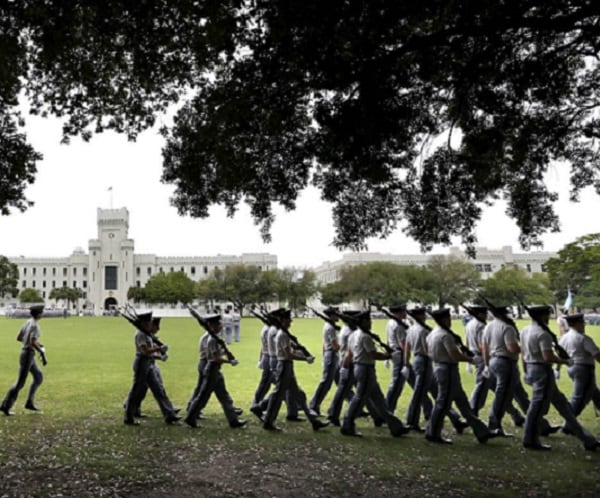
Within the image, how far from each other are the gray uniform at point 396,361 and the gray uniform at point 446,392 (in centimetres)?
150

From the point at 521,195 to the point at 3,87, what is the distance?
757cm

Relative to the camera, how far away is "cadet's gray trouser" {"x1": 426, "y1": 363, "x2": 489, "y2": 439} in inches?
299

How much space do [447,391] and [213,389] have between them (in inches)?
135

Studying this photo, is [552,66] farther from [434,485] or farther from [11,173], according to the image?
[11,173]

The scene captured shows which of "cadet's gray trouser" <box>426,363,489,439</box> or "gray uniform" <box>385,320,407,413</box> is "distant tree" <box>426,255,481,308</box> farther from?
"cadet's gray trouser" <box>426,363,489,439</box>

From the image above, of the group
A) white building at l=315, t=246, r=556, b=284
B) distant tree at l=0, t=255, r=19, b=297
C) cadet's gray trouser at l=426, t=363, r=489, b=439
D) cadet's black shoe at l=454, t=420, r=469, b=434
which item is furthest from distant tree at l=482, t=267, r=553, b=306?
distant tree at l=0, t=255, r=19, b=297

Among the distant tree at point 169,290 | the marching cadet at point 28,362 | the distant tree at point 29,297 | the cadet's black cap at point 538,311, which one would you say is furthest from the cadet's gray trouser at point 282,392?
the distant tree at point 29,297

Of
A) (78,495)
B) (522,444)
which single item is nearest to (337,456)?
(522,444)

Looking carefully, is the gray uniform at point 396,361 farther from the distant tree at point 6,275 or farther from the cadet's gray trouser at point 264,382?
the distant tree at point 6,275

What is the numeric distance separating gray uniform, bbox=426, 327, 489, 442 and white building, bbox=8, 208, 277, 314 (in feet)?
343

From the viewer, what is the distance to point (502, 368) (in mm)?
7965

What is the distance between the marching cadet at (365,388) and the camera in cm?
799

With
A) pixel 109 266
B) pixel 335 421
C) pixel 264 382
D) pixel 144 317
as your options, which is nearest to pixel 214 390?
pixel 264 382

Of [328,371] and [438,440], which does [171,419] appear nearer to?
[328,371]
